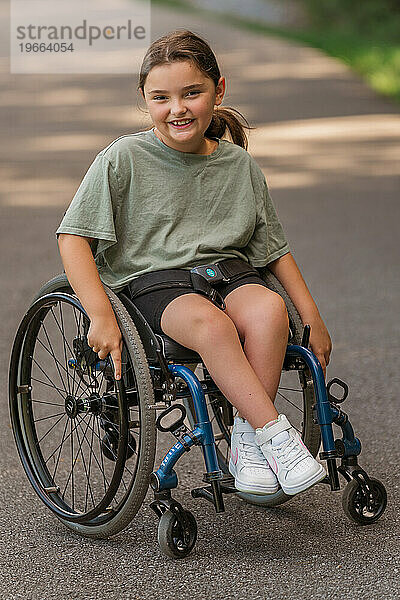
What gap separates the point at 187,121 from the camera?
2.66 metres

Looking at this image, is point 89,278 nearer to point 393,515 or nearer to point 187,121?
point 187,121

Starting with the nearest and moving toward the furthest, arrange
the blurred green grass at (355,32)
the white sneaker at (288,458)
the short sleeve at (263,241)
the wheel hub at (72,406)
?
the white sneaker at (288,458) → the wheel hub at (72,406) → the short sleeve at (263,241) → the blurred green grass at (355,32)

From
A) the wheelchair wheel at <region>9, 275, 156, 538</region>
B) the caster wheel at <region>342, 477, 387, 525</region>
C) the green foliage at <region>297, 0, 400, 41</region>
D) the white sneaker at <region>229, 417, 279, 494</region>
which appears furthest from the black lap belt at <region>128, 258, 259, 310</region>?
the green foliage at <region>297, 0, 400, 41</region>

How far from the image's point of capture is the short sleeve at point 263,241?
2795mm

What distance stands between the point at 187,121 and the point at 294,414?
1259mm

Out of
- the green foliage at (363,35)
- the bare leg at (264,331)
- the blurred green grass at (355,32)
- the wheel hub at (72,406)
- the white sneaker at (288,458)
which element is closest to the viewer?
the white sneaker at (288,458)

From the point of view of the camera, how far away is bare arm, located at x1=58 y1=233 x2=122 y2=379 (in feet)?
8.09

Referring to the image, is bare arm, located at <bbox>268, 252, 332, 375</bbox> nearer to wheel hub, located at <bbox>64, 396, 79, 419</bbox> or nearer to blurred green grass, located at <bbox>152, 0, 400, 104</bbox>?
wheel hub, located at <bbox>64, 396, 79, 419</bbox>

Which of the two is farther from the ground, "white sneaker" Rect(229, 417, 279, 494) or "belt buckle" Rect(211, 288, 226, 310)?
"belt buckle" Rect(211, 288, 226, 310)

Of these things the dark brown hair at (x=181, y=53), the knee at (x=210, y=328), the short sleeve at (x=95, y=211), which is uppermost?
the dark brown hair at (x=181, y=53)

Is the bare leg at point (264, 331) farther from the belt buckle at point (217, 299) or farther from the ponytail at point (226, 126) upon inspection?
the ponytail at point (226, 126)

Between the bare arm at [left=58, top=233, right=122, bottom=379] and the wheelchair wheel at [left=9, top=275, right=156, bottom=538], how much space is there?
0.02 m

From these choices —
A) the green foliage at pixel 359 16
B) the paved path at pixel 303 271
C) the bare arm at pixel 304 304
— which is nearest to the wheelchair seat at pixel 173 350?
the bare arm at pixel 304 304

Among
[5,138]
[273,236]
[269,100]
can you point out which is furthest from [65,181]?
[273,236]
